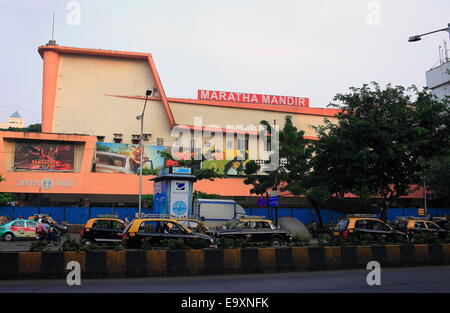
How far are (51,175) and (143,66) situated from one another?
1600 centimetres

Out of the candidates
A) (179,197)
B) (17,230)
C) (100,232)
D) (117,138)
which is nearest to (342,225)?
(179,197)

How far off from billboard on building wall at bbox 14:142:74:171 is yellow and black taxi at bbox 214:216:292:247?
24621 millimetres

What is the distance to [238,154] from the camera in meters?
47.1

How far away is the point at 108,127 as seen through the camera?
4478 centimetres

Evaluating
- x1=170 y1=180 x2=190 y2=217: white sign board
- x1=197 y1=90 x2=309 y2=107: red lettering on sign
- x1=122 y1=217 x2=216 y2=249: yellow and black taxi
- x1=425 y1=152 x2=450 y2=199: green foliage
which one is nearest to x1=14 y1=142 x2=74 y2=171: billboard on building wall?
x1=197 y1=90 x2=309 y2=107: red lettering on sign

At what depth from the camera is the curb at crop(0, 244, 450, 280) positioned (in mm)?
10477

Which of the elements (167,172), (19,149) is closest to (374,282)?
(167,172)

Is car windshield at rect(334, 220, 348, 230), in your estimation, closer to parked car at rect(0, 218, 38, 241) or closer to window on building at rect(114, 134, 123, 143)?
parked car at rect(0, 218, 38, 241)

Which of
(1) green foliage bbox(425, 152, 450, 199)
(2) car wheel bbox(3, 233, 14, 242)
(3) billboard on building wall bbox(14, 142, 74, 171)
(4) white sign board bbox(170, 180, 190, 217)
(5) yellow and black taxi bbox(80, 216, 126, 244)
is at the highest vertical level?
(3) billboard on building wall bbox(14, 142, 74, 171)

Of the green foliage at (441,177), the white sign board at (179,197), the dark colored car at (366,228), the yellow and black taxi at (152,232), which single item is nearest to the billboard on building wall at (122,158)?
the white sign board at (179,197)

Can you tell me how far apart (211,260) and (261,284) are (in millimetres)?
1890

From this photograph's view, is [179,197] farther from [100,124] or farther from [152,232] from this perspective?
[100,124]
